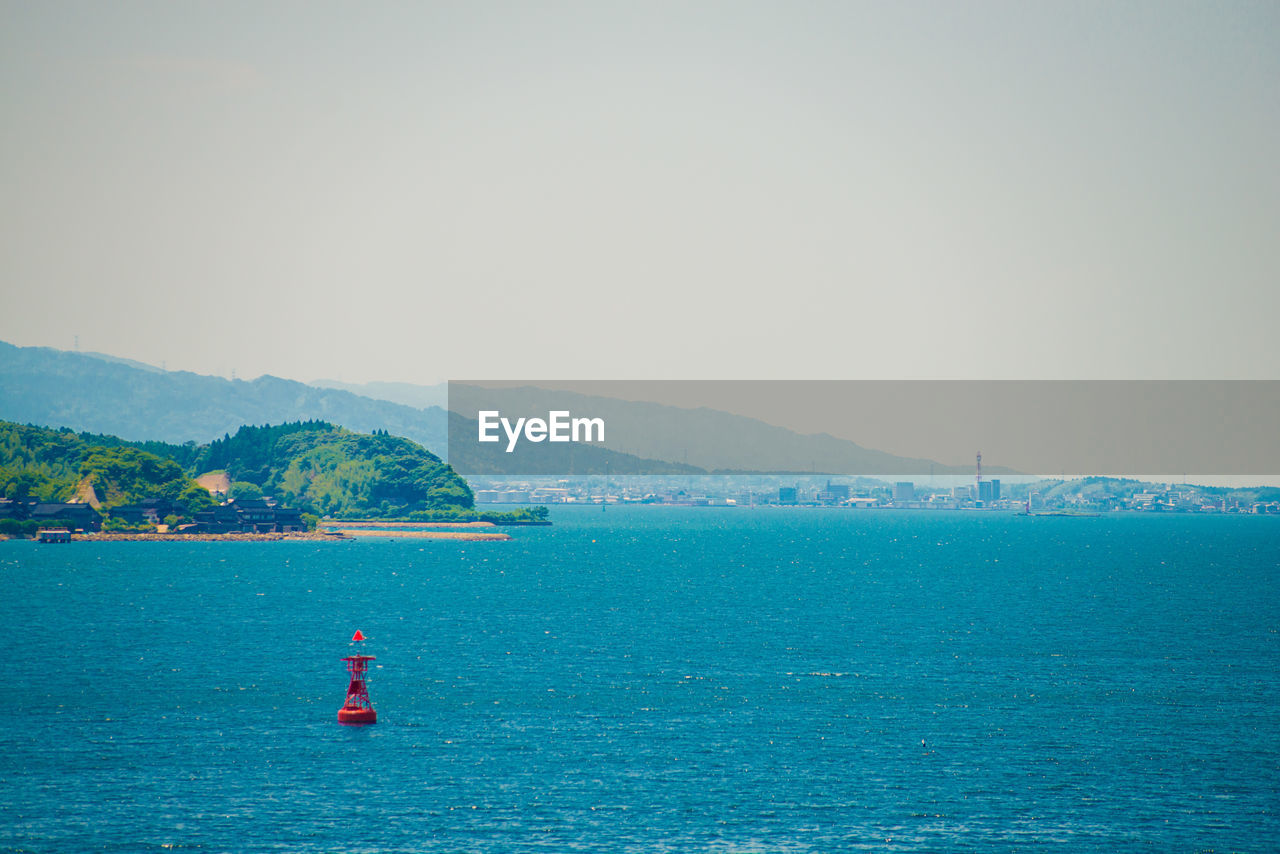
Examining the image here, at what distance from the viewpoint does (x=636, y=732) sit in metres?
77.6

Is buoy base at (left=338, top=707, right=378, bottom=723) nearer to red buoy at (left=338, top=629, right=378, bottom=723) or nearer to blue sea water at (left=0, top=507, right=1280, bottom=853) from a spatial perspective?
red buoy at (left=338, top=629, right=378, bottom=723)

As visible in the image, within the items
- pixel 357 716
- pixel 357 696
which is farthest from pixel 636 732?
pixel 357 696

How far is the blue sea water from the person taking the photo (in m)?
59.1

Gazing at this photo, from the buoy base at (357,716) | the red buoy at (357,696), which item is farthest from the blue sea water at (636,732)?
the red buoy at (357,696)

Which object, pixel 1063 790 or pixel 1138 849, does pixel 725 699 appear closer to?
pixel 1063 790

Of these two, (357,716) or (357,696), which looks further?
(357,696)

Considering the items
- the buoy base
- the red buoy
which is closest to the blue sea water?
the buoy base

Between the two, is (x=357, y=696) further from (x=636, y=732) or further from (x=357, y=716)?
(x=636, y=732)

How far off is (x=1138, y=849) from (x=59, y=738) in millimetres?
60029

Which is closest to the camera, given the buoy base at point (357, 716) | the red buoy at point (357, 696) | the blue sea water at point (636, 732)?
the blue sea water at point (636, 732)

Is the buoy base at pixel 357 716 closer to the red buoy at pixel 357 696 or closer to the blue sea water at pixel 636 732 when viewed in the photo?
the red buoy at pixel 357 696

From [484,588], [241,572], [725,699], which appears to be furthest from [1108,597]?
[241,572]

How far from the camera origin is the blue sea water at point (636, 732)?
194 ft

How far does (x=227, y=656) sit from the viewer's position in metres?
105
